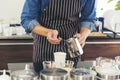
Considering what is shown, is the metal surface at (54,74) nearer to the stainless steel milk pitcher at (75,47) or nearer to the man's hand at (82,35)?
the stainless steel milk pitcher at (75,47)

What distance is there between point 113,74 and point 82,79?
204 millimetres

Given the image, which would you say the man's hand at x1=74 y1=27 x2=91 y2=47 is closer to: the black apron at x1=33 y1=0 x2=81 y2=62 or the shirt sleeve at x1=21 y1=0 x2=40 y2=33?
the black apron at x1=33 y1=0 x2=81 y2=62

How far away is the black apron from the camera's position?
1979 millimetres

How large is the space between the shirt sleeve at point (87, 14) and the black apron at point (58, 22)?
0.16ft

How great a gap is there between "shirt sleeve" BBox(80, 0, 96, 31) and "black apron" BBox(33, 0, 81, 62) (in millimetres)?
48

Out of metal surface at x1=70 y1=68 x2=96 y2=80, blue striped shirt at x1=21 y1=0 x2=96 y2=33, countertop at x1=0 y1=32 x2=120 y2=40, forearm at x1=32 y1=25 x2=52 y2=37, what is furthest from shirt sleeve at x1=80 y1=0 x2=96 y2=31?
countertop at x1=0 y1=32 x2=120 y2=40

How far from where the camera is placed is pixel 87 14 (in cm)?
208

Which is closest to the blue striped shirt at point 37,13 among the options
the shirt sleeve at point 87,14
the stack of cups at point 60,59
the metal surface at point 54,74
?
the shirt sleeve at point 87,14

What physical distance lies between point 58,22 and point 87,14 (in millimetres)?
251

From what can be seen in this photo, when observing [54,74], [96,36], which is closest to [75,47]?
[54,74]

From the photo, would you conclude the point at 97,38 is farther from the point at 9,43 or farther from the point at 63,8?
the point at 63,8

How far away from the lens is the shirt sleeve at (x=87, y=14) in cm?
203

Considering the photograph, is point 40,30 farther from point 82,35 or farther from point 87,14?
point 87,14

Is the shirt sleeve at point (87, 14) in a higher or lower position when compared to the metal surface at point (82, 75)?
higher
